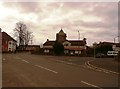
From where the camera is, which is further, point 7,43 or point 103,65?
point 7,43

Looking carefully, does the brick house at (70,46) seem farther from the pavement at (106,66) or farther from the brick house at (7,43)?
the pavement at (106,66)

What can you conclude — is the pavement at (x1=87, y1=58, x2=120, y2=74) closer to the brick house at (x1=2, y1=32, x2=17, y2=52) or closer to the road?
the road

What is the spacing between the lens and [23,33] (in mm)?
116000

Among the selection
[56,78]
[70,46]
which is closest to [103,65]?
[56,78]

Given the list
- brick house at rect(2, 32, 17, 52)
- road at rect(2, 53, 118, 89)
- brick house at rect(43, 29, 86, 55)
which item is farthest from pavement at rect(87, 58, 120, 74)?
brick house at rect(2, 32, 17, 52)

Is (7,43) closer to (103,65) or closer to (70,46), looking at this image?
(70,46)

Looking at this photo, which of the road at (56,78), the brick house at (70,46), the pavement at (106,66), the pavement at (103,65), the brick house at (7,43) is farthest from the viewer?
the brick house at (7,43)

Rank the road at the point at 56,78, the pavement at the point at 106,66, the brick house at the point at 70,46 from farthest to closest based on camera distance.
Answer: the brick house at the point at 70,46 < the pavement at the point at 106,66 < the road at the point at 56,78

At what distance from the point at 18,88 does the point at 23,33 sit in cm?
10354

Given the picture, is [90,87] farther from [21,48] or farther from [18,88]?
[21,48]

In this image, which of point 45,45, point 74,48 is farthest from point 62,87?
point 45,45

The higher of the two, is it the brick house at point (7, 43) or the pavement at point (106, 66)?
the brick house at point (7, 43)

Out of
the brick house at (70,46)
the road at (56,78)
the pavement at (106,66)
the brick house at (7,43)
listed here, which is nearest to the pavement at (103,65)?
the pavement at (106,66)

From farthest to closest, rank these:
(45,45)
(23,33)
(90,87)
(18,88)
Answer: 1. (45,45)
2. (23,33)
3. (90,87)
4. (18,88)
